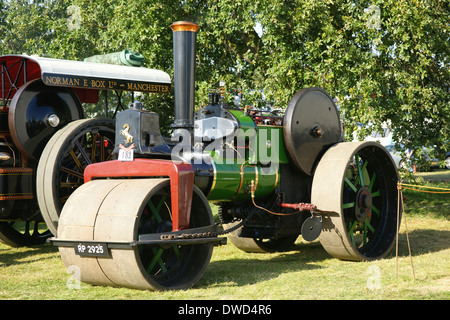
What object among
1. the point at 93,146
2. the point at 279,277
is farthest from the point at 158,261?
the point at 93,146

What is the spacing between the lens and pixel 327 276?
220 inches

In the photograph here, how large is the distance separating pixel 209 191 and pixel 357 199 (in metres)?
1.70

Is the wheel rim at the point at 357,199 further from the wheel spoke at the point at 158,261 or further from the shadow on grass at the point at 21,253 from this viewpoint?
the shadow on grass at the point at 21,253

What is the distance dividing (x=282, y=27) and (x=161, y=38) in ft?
7.17

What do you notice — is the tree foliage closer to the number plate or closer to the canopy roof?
the canopy roof

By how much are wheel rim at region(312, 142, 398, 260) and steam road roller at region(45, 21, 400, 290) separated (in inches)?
0.5

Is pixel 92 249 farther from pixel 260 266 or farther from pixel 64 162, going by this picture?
pixel 64 162

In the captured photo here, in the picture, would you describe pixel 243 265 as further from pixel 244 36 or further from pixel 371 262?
pixel 244 36

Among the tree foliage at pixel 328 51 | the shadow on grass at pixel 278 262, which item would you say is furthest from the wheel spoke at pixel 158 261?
the tree foliage at pixel 328 51

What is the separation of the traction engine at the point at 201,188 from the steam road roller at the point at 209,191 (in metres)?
0.01

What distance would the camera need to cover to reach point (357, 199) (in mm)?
6426

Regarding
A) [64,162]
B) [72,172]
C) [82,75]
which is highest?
[82,75]

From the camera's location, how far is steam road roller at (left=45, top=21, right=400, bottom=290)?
471 centimetres

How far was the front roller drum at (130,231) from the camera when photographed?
4.56 metres
